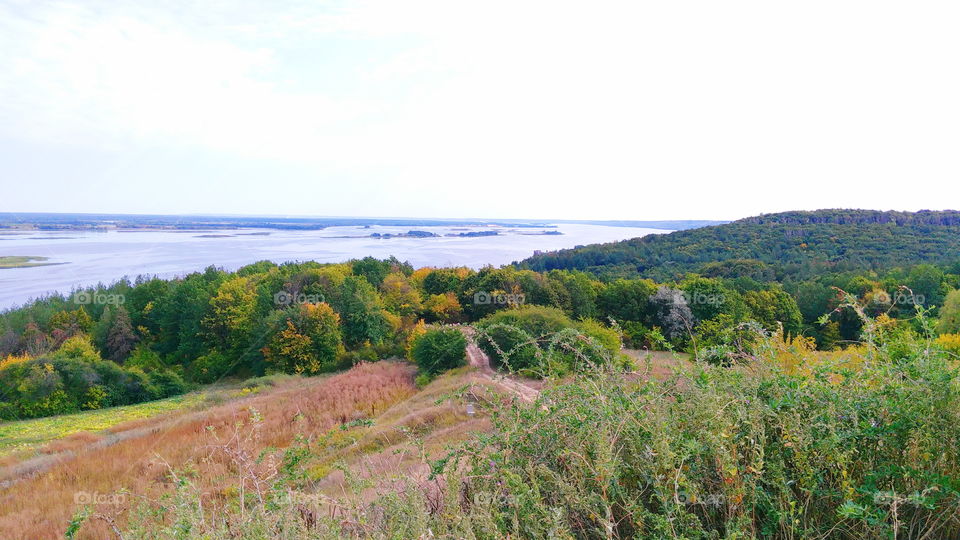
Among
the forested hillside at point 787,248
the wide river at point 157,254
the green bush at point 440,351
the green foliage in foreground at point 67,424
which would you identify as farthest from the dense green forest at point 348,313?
the wide river at point 157,254

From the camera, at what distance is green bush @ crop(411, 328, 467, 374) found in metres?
20.3

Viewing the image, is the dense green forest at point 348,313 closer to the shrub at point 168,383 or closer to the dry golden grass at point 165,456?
the shrub at point 168,383

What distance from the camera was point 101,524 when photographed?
7.41 metres

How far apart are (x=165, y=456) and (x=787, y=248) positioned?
64387 millimetres

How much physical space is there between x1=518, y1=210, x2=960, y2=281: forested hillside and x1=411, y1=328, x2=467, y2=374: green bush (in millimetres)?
26801

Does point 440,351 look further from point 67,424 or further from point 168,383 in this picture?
point 168,383

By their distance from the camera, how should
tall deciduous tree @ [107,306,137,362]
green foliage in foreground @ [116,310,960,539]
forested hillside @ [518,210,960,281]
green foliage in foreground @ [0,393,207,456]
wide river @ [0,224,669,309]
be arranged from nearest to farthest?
green foliage in foreground @ [116,310,960,539] → green foliage in foreground @ [0,393,207,456] → tall deciduous tree @ [107,306,137,362] → forested hillside @ [518,210,960,281] → wide river @ [0,224,669,309]

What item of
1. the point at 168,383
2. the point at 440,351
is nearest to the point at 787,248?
the point at 440,351

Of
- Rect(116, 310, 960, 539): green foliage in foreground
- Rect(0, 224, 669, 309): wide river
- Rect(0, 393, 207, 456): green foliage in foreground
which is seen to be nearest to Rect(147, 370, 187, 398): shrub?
Rect(0, 393, 207, 456): green foliage in foreground

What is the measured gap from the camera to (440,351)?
20.5 meters

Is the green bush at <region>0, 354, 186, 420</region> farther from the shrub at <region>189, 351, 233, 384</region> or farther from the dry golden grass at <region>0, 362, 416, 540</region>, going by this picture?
the dry golden grass at <region>0, 362, 416, 540</region>

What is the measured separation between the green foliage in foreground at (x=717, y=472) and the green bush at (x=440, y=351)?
1724cm

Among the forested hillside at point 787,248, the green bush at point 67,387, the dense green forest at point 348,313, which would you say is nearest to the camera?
the green bush at point 67,387

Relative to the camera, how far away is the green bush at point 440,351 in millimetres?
20288
